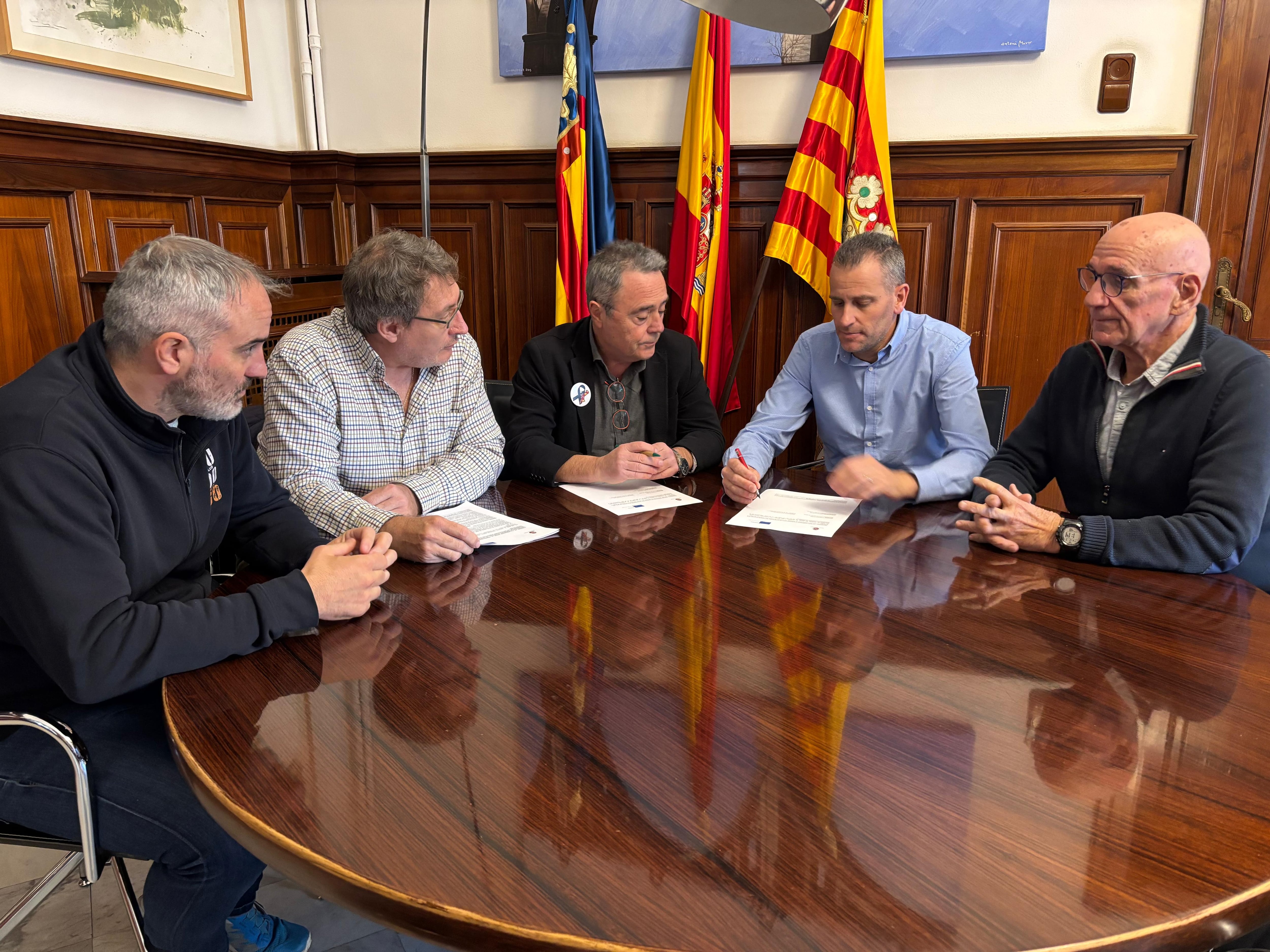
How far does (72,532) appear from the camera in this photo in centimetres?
122

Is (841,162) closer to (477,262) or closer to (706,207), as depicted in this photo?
(706,207)

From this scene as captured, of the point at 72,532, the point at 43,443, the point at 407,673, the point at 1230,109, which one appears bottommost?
the point at 407,673

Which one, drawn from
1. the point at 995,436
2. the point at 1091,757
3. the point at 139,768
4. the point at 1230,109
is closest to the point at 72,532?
the point at 139,768

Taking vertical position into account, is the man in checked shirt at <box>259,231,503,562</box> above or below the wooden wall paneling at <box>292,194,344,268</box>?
below

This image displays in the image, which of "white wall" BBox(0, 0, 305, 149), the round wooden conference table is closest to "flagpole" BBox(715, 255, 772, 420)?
"white wall" BBox(0, 0, 305, 149)

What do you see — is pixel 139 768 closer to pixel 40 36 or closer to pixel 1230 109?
pixel 40 36

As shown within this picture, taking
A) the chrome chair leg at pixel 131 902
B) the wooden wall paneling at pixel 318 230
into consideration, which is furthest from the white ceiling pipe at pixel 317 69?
the chrome chair leg at pixel 131 902

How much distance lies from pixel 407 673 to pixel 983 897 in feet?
2.49

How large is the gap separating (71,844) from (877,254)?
211cm

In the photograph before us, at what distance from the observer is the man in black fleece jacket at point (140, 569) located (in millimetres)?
1200

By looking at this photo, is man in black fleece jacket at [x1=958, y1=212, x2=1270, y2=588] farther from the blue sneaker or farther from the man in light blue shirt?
the blue sneaker

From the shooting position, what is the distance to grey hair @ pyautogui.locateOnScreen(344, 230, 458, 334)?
6.57 feet

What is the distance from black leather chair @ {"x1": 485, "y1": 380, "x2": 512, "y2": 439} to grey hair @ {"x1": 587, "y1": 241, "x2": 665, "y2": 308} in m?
0.39

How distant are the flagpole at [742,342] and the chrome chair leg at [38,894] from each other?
246 centimetres
